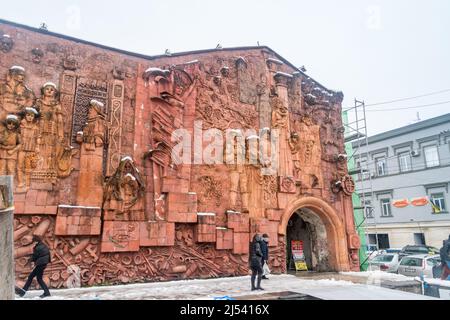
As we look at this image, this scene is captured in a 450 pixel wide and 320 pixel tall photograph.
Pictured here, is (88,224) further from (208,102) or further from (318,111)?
(318,111)

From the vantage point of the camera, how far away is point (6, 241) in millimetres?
3146

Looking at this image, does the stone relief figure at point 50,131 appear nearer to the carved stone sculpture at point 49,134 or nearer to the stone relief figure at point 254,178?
the carved stone sculpture at point 49,134

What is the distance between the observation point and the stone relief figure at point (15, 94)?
27.5 feet

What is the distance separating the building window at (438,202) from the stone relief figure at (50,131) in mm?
24570

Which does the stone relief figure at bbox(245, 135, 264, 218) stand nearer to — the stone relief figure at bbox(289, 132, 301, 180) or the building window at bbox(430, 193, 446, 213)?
the stone relief figure at bbox(289, 132, 301, 180)

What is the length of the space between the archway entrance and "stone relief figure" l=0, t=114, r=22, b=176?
10.3 metres

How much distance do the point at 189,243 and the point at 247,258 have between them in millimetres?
2103

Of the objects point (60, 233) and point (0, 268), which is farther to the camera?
point (60, 233)

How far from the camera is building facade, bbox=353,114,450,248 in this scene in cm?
2292

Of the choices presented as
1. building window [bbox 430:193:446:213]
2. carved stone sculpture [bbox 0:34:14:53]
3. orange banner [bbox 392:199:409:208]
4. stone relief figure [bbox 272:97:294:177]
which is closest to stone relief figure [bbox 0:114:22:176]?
carved stone sculpture [bbox 0:34:14:53]

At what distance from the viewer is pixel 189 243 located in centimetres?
976

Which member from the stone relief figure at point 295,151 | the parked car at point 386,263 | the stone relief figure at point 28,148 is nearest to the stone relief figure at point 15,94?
the stone relief figure at point 28,148
